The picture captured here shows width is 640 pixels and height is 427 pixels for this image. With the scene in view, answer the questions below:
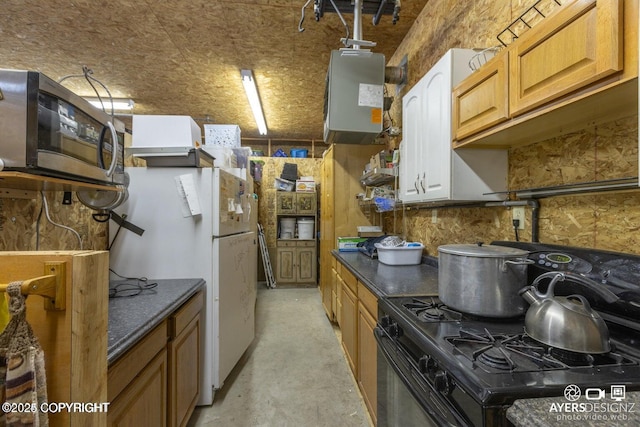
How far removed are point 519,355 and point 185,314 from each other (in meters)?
1.55

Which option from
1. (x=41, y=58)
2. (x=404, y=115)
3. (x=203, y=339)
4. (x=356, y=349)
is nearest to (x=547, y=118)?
(x=404, y=115)

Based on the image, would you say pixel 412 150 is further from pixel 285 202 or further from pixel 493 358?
pixel 285 202

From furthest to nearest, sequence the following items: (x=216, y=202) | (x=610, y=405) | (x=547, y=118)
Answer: (x=216, y=202) < (x=547, y=118) < (x=610, y=405)

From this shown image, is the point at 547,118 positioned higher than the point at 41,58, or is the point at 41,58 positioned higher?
the point at 41,58

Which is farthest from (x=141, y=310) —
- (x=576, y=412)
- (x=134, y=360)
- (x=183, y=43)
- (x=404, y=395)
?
(x=183, y=43)

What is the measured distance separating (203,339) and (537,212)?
Result: 2.10 meters

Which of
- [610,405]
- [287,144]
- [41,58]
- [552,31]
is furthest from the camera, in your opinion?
[287,144]

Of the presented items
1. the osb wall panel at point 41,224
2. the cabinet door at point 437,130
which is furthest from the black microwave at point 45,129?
the cabinet door at point 437,130

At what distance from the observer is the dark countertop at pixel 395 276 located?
147cm

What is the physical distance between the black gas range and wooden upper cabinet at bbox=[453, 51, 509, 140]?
590 millimetres

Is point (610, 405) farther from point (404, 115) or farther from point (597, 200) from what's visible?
point (404, 115)

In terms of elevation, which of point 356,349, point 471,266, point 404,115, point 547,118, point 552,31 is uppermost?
point 404,115

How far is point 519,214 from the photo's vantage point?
1.37 meters

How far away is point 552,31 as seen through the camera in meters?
0.87
